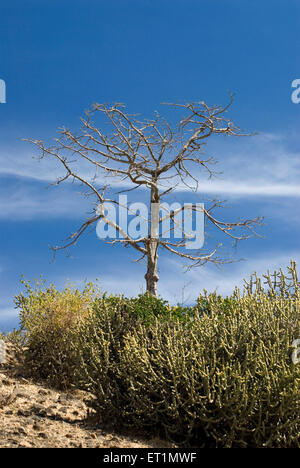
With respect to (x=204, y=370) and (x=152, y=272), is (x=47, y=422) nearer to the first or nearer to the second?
(x=204, y=370)

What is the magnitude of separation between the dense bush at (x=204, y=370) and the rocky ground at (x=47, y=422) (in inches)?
14.3

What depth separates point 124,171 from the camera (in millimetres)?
15539

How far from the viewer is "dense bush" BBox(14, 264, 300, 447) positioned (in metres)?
5.77

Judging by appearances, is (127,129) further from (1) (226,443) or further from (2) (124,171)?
(1) (226,443)

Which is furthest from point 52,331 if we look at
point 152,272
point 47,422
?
point 152,272

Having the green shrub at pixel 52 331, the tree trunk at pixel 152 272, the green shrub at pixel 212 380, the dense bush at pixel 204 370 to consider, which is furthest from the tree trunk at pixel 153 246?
the green shrub at pixel 212 380

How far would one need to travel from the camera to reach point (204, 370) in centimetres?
579

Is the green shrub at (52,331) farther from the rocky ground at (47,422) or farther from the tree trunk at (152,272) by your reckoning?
the tree trunk at (152,272)

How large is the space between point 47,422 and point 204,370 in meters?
2.61

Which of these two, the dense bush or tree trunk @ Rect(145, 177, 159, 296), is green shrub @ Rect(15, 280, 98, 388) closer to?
the dense bush

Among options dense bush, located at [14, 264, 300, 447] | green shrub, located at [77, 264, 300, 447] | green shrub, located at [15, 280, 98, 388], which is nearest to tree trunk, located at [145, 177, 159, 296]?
green shrub, located at [15, 280, 98, 388]

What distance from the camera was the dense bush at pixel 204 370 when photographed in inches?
227
